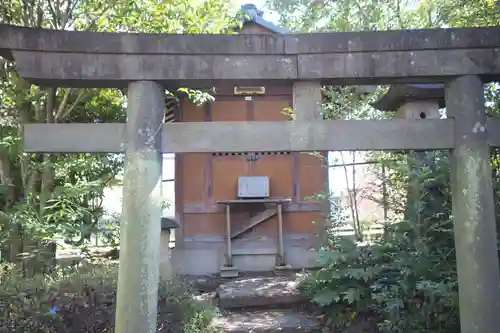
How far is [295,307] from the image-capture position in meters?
6.88

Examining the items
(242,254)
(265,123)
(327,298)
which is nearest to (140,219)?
(265,123)

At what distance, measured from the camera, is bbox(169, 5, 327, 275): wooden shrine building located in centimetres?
982

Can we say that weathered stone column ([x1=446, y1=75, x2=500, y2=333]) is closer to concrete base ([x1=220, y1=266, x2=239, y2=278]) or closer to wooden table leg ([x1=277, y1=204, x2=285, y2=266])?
wooden table leg ([x1=277, y1=204, x2=285, y2=266])

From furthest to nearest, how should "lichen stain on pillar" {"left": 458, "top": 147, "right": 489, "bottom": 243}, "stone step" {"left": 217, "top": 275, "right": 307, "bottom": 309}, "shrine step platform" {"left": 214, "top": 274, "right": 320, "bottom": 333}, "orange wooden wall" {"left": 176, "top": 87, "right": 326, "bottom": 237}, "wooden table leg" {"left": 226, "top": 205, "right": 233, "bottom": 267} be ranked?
1. "orange wooden wall" {"left": 176, "top": 87, "right": 326, "bottom": 237}
2. "wooden table leg" {"left": 226, "top": 205, "right": 233, "bottom": 267}
3. "stone step" {"left": 217, "top": 275, "right": 307, "bottom": 309}
4. "shrine step platform" {"left": 214, "top": 274, "right": 320, "bottom": 333}
5. "lichen stain on pillar" {"left": 458, "top": 147, "right": 489, "bottom": 243}

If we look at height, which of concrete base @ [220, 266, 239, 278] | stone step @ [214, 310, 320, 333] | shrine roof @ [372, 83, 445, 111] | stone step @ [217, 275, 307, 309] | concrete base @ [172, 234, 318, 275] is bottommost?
stone step @ [214, 310, 320, 333]

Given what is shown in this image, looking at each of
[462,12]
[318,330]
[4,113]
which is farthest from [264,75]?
[4,113]

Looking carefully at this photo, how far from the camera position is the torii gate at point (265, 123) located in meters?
3.68

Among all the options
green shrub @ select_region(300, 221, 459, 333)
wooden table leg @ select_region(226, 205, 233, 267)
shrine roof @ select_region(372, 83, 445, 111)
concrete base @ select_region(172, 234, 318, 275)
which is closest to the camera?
green shrub @ select_region(300, 221, 459, 333)

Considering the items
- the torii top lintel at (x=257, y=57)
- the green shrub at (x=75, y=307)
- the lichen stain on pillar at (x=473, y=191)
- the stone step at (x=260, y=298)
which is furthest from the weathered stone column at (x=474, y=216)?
the stone step at (x=260, y=298)

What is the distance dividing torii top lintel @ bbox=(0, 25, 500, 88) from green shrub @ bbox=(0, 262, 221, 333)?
2.96m

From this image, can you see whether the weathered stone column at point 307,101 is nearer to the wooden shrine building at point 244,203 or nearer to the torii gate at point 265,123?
the torii gate at point 265,123

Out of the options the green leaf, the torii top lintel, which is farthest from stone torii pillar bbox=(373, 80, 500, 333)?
the green leaf

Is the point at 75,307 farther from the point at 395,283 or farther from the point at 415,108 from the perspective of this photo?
the point at 415,108

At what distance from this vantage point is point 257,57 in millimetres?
3797
